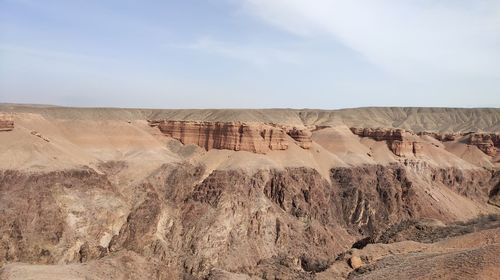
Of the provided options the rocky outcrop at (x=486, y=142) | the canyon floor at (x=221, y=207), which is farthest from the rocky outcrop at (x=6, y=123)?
the rocky outcrop at (x=486, y=142)

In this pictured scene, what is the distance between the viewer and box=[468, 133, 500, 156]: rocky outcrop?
122 metres

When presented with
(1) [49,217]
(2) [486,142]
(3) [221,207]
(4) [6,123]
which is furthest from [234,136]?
(2) [486,142]

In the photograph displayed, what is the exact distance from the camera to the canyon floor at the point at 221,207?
3941cm

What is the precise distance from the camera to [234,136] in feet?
235

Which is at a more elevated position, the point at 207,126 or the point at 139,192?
the point at 207,126

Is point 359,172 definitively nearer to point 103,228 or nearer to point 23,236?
point 103,228

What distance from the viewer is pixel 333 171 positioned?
7800 centimetres

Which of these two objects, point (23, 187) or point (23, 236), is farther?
point (23, 187)

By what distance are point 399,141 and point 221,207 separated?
156ft

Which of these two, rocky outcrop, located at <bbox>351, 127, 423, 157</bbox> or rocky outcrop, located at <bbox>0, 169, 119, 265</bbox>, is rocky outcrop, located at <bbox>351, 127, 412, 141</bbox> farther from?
rocky outcrop, located at <bbox>0, 169, 119, 265</bbox>

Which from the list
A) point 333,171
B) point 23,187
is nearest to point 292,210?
point 333,171

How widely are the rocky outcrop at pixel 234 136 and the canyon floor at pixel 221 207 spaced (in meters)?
0.16

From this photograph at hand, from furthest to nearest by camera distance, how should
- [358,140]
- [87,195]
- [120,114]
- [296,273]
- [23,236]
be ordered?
[120,114] → [358,140] → [87,195] → [296,273] → [23,236]

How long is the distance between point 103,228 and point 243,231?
15567 mm
